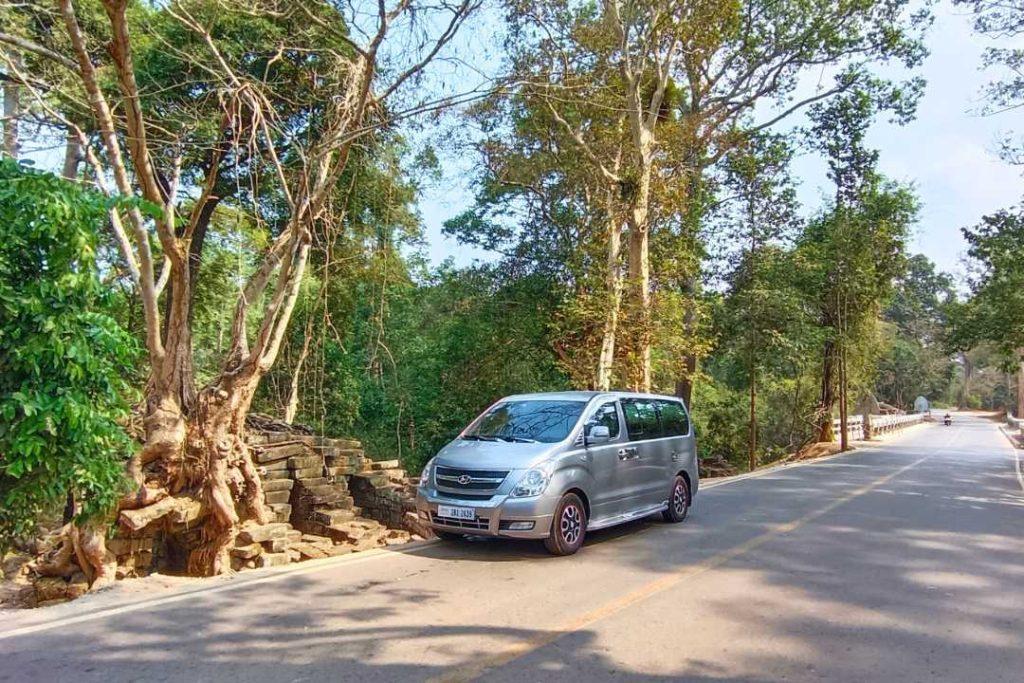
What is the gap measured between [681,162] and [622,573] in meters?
16.2

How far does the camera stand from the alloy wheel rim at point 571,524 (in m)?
7.70

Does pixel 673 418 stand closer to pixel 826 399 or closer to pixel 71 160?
pixel 71 160

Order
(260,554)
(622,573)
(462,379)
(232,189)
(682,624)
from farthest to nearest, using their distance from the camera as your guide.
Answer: (462,379), (232,189), (260,554), (622,573), (682,624)

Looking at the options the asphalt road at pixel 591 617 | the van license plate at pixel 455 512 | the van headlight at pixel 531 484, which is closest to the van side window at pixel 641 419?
the asphalt road at pixel 591 617

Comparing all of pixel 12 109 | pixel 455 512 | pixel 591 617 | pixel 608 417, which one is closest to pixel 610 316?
pixel 608 417

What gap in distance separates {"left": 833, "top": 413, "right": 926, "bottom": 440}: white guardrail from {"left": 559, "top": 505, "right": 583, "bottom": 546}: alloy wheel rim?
24527 mm

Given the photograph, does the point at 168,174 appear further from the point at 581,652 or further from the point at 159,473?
the point at 581,652

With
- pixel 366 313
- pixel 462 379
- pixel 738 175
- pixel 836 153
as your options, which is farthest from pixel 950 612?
pixel 836 153

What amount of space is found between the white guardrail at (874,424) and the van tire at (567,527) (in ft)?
80.3

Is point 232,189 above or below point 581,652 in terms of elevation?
above

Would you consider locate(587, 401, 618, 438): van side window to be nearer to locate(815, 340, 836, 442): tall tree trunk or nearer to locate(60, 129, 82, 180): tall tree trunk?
locate(60, 129, 82, 180): tall tree trunk

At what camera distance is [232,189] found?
15.8m

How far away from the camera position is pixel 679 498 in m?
9.98

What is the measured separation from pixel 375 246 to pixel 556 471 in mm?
9968
